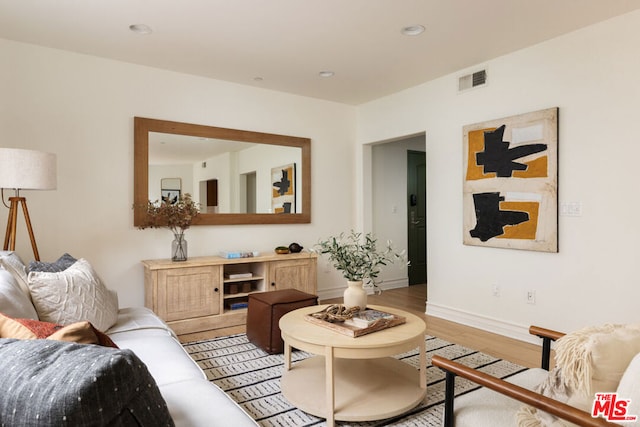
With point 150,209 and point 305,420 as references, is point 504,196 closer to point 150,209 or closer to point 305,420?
point 305,420

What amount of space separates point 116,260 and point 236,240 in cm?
123

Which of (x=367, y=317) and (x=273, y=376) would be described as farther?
(x=273, y=376)

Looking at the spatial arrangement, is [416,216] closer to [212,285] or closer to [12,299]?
[212,285]

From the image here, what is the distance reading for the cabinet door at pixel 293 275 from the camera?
13.9 ft

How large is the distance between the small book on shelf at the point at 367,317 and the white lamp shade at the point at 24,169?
2.27 meters

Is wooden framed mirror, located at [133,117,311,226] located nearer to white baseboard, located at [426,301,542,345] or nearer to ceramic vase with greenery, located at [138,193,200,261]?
ceramic vase with greenery, located at [138,193,200,261]

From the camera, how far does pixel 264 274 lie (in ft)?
13.8

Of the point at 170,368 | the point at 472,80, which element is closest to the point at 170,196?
the point at 170,368

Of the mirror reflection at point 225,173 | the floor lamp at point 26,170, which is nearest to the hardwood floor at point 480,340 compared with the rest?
the mirror reflection at point 225,173

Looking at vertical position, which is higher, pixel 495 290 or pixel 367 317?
pixel 367 317

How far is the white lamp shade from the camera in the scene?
2615mm

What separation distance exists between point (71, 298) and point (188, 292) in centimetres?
157

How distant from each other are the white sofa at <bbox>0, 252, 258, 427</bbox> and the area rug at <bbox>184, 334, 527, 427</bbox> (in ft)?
1.74

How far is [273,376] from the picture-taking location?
8.86 feet
